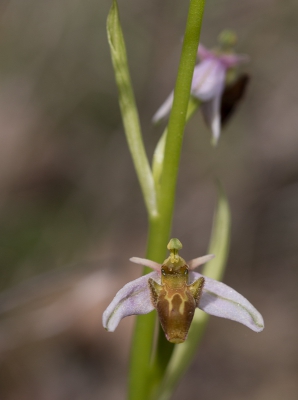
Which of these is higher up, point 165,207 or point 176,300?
point 165,207

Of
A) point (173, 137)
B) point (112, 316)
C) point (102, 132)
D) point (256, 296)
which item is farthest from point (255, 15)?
point (112, 316)

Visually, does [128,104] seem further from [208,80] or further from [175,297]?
[175,297]

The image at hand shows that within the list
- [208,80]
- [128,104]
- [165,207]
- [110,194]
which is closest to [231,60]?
[208,80]

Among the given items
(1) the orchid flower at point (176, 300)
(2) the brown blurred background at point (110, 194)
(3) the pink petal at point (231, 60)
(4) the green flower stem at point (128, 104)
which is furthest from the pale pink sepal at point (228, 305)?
(2) the brown blurred background at point (110, 194)

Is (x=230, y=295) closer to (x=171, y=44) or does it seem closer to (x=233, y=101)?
(x=233, y=101)

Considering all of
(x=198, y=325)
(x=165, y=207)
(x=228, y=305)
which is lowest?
(x=198, y=325)

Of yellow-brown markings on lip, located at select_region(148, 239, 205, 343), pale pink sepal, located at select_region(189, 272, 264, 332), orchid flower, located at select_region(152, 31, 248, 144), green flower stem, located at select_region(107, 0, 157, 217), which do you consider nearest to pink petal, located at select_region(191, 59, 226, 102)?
orchid flower, located at select_region(152, 31, 248, 144)

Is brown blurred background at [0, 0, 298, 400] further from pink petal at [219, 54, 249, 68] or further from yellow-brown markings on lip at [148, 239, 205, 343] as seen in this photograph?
pink petal at [219, 54, 249, 68]

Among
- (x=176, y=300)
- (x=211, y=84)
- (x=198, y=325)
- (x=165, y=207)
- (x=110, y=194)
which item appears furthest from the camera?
(x=110, y=194)
